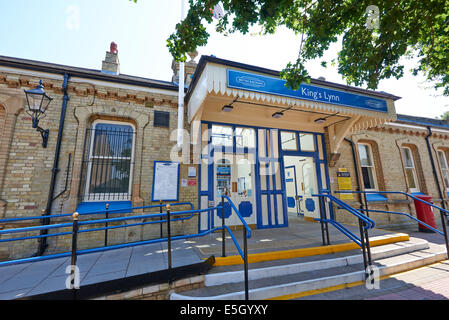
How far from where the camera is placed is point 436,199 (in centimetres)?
912

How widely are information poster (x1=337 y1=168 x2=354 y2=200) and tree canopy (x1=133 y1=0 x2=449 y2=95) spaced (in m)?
4.01

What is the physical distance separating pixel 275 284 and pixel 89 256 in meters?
4.02

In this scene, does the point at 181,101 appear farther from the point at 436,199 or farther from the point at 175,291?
the point at 436,199

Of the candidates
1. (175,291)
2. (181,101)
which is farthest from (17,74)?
(175,291)

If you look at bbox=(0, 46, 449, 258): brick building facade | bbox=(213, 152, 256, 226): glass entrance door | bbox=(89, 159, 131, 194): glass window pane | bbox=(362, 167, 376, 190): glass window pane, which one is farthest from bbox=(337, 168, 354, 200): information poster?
bbox=(89, 159, 131, 194): glass window pane

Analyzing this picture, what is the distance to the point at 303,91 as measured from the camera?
17.1ft

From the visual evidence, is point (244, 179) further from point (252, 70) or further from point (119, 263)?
point (119, 263)

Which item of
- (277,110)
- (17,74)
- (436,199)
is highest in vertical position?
(17,74)

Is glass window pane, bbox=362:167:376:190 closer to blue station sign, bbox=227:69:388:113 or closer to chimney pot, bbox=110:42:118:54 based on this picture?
blue station sign, bbox=227:69:388:113

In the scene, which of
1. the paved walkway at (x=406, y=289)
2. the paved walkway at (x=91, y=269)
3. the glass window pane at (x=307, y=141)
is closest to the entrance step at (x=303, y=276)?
the paved walkway at (x=406, y=289)

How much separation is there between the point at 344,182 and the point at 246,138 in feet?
15.4

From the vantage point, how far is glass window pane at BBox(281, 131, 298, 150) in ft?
24.7

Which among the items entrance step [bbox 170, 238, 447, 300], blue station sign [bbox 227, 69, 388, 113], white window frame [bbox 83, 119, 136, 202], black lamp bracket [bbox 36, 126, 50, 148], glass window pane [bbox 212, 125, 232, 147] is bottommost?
entrance step [bbox 170, 238, 447, 300]

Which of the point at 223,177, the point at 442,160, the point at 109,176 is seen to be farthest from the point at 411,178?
the point at 109,176
